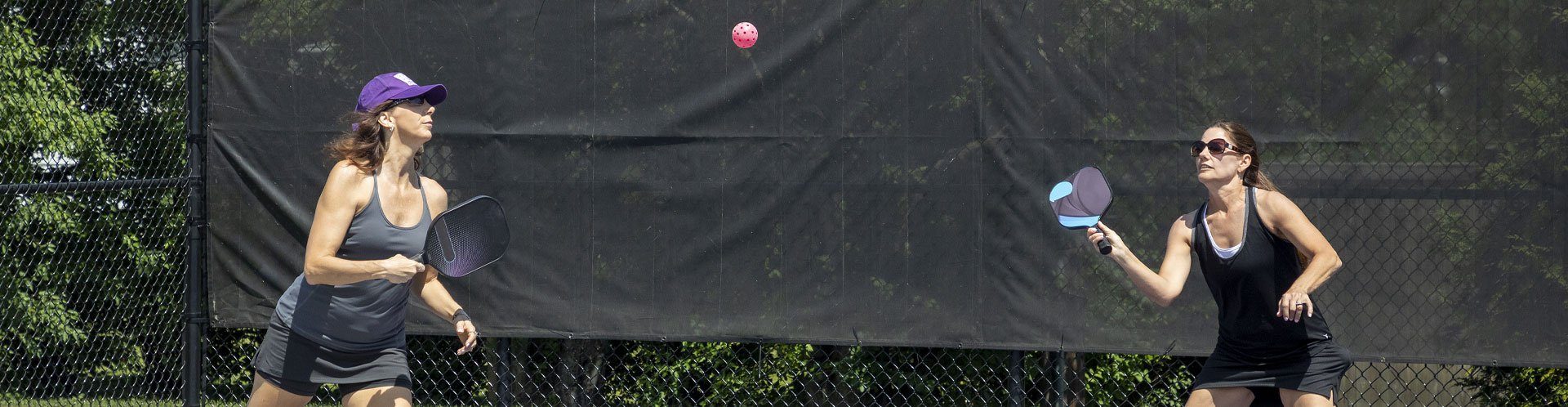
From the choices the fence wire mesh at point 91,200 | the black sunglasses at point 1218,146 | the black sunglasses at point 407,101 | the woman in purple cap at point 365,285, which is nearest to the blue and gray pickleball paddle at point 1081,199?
the black sunglasses at point 1218,146

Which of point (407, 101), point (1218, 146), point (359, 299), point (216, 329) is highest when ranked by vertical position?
point (1218, 146)

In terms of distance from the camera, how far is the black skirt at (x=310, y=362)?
132 inches

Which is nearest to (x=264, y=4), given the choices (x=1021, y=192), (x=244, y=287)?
(x=244, y=287)

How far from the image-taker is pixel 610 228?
4703 millimetres

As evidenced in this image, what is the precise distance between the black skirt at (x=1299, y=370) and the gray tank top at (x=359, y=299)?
2.27m

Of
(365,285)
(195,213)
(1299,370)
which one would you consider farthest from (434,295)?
(1299,370)

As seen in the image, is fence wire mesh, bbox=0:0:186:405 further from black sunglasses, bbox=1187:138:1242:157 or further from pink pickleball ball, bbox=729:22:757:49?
black sunglasses, bbox=1187:138:1242:157

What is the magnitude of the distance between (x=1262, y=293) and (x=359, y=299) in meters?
2.45

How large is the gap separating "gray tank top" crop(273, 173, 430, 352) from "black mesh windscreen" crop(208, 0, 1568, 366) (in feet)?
4.45

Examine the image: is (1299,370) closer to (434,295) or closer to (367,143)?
(434,295)

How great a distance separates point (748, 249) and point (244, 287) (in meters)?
2.00

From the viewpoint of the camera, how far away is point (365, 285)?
338 cm

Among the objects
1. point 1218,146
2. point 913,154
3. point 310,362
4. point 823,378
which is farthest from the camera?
point 823,378

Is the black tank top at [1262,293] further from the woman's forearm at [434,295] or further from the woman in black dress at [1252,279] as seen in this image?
the woman's forearm at [434,295]
